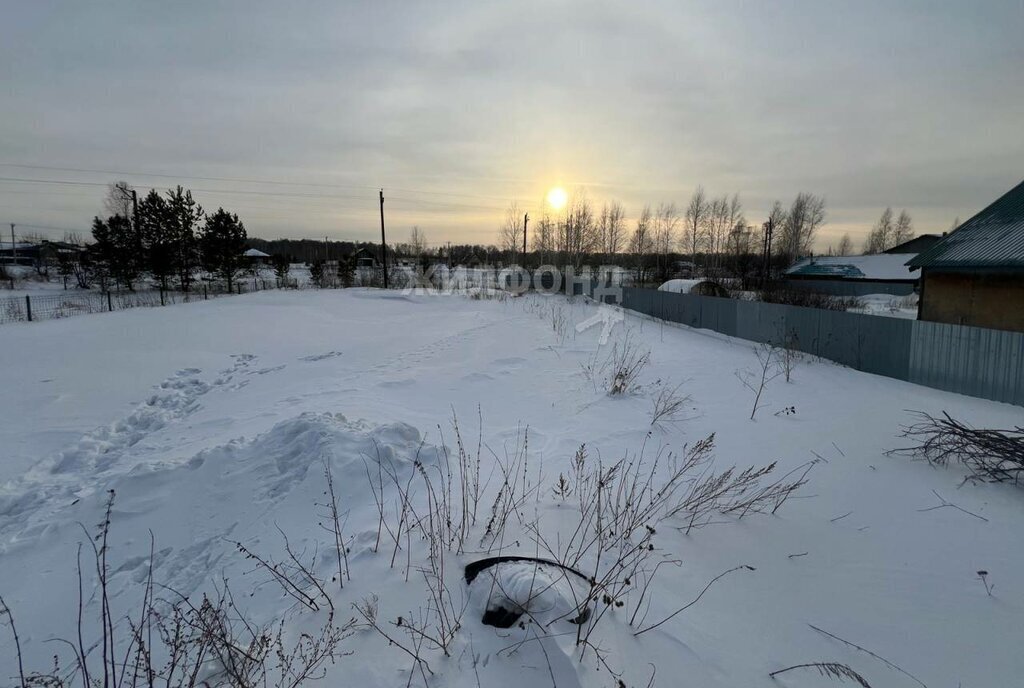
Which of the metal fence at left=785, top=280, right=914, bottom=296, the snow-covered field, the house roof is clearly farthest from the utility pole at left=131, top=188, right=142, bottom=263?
the metal fence at left=785, top=280, right=914, bottom=296

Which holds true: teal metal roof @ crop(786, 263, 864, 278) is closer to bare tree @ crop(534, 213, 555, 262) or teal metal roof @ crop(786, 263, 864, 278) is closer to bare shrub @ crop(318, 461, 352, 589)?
bare tree @ crop(534, 213, 555, 262)

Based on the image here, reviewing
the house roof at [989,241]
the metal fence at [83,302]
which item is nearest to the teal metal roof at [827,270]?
the house roof at [989,241]

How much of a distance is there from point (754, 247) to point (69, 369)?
6365 cm

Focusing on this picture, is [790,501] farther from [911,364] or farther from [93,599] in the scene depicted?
[911,364]

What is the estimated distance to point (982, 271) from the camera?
13.6 m

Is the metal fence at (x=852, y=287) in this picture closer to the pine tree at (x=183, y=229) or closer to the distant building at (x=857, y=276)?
the distant building at (x=857, y=276)

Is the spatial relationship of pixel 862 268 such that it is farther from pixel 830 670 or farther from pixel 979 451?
pixel 830 670

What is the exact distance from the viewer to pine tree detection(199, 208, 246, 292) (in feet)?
99.3

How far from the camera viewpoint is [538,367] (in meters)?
8.60

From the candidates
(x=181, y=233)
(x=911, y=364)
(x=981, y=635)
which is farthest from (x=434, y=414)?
(x=181, y=233)

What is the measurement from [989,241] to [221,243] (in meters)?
36.5

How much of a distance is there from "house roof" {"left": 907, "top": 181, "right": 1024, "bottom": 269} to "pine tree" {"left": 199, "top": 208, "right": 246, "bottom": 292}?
3479 centimetres

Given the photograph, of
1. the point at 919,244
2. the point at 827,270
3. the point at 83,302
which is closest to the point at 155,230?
the point at 83,302

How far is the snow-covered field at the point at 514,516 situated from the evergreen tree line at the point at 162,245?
24598 mm
